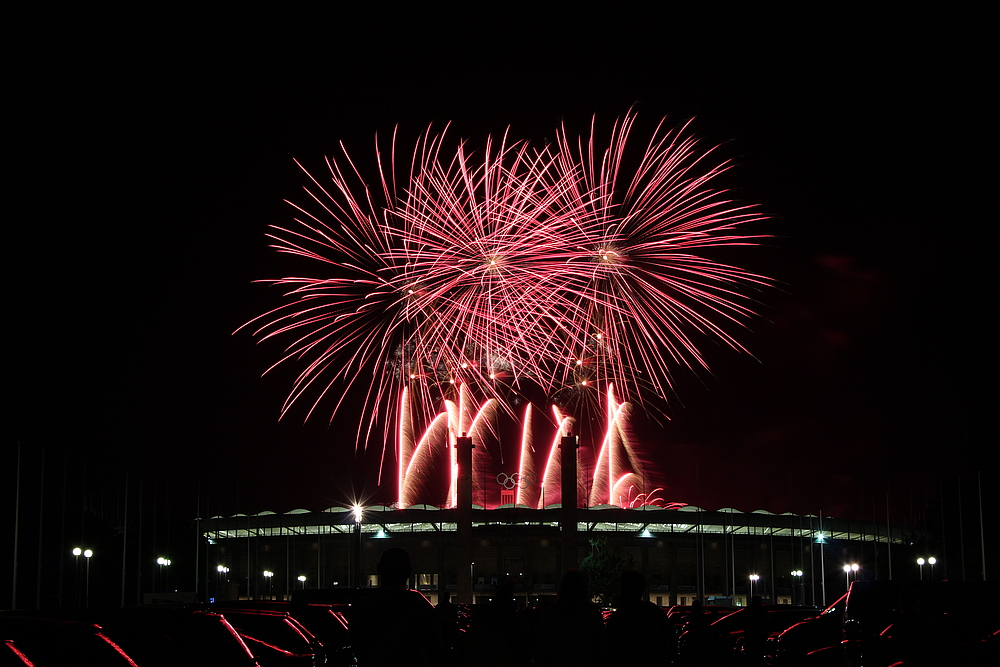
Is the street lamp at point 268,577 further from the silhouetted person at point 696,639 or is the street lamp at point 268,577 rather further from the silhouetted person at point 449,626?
the silhouetted person at point 449,626

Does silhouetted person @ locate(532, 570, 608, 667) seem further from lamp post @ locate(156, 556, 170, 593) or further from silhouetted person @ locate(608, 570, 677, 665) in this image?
lamp post @ locate(156, 556, 170, 593)

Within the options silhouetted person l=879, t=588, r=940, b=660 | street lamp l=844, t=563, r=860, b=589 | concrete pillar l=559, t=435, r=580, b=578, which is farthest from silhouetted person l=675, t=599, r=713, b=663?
street lamp l=844, t=563, r=860, b=589

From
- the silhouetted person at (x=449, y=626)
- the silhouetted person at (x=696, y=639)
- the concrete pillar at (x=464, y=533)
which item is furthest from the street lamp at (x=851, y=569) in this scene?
the silhouetted person at (x=449, y=626)

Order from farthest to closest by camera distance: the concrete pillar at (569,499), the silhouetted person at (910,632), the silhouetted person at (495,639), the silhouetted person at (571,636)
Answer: the concrete pillar at (569,499)
the silhouetted person at (910,632)
the silhouetted person at (495,639)
the silhouetted person at (571,636)

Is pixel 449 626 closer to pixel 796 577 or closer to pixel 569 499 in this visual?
pixel 569 499

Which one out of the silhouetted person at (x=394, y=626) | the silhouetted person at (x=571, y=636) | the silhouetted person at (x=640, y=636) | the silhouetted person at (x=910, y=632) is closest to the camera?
the silhouetted person at (x=394, y=626)

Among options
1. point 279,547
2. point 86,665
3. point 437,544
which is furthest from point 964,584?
point 279,547

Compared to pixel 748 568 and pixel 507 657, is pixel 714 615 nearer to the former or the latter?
pixel 507 657
